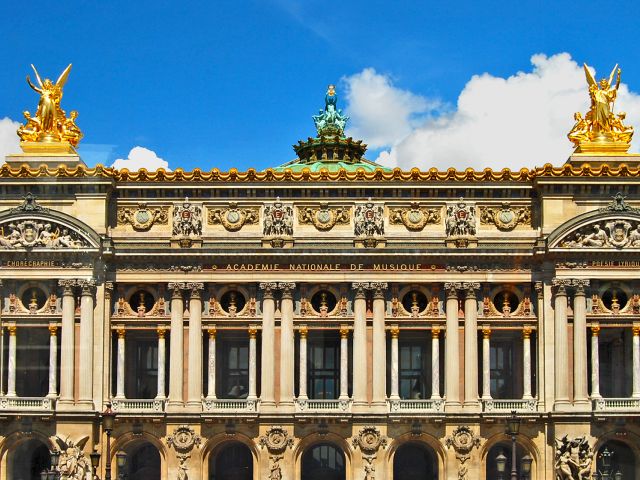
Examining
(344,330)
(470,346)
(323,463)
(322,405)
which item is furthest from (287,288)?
(470,346)

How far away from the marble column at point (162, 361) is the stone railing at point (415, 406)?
401 inches

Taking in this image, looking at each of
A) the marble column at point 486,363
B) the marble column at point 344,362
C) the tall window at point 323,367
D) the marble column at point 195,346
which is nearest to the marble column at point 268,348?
the tall window at point 323,367

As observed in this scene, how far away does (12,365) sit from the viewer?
6362 cm

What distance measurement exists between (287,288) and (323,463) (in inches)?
322

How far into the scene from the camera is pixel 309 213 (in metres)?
65.3

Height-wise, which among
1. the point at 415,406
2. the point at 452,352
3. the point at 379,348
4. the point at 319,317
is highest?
the point at 319,317

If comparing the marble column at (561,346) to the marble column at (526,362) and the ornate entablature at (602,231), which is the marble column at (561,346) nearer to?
the marble column at (526,362)

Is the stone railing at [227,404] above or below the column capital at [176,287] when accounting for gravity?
below

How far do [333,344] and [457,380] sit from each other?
6.04 metres

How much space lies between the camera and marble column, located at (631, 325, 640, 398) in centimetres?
6259

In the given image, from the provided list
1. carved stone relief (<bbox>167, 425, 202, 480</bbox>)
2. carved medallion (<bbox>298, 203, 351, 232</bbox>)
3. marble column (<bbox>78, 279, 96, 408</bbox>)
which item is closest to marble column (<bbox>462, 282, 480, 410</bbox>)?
carved medallion (<bbox>298, 203, 351, 232</bbox>)

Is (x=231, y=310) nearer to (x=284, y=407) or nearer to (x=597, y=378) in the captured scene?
(x=284, y=407)

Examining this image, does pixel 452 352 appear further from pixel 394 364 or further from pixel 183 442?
pixel 183 442

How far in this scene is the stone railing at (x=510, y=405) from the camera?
207 ft
